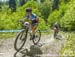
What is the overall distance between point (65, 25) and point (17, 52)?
8555mm

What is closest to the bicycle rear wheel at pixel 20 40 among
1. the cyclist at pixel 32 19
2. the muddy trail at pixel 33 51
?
the muddy trail at pixel 33 51

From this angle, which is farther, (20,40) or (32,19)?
(32,19)

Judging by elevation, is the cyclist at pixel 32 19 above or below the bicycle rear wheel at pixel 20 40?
above

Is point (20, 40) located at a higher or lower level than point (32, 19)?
lower

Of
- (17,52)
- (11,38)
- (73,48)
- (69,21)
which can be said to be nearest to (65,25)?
(69,21)

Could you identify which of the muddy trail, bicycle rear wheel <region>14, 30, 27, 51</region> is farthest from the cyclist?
the muddy trail

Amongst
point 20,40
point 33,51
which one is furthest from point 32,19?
point 33,51

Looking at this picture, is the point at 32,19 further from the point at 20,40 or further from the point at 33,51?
the point at 33,51

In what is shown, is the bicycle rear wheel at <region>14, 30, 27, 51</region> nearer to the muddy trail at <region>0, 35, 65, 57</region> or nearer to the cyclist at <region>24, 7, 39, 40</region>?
the muddy trail at <region>0, 35, 65, 57</region>

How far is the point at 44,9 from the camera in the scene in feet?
96.6

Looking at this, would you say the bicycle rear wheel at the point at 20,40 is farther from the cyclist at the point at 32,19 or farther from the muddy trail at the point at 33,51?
the cyclist at the point at 32,19

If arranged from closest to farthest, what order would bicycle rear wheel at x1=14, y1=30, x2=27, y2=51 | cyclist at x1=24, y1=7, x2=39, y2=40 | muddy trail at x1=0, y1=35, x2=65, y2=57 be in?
muddy trail at x1=0, y1=35, x2=65, y2=57
bicycle rear wheel at x1=14, y1=30, x2=27, y2=51
cyclist at x1=24, y1=7, x2=39, y2=40

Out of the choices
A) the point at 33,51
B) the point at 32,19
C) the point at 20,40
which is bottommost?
the point at 33,51

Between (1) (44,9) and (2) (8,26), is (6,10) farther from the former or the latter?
(1) (44,9)
